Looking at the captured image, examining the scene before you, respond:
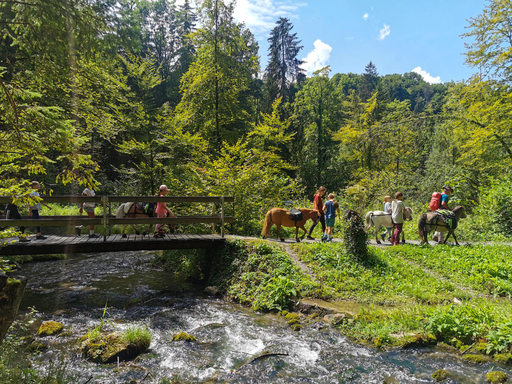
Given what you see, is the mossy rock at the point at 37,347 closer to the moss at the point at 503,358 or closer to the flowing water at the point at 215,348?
the flowing water at the point at 215,348

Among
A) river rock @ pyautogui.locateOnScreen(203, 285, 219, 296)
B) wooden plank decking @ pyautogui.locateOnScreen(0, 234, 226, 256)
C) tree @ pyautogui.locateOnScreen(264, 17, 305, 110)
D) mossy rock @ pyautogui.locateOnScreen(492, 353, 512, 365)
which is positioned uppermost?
tree @ pyautogui.locateOnScreen(264, 17, 305, 110)

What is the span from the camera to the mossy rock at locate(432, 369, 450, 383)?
15.1 feet

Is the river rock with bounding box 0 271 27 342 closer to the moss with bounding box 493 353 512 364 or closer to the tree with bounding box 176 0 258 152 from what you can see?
the moss with bounding box 493 353 512 364

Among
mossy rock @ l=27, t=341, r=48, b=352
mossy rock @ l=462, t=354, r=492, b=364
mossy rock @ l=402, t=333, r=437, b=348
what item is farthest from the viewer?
mossy rock @ l=27, t=341, r=48, b=352

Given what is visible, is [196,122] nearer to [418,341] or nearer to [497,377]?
[418,341]

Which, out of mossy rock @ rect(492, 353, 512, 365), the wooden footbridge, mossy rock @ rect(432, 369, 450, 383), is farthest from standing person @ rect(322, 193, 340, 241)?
mossy rock @ rect(432, 369, 450, 383)

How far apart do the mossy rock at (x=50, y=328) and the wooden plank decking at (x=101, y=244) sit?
2324 mm

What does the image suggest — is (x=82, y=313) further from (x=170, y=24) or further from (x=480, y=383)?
(x=170, y=24)

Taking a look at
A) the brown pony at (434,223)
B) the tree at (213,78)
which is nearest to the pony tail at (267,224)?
the brown pony at (434,223)

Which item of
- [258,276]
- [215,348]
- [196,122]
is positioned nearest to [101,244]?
[258,276]

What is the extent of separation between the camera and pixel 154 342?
6.21 metres

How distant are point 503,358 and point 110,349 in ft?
21.2

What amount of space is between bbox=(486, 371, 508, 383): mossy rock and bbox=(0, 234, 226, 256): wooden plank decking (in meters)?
7.43

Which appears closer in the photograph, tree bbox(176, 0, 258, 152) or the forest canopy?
the forest canopy
